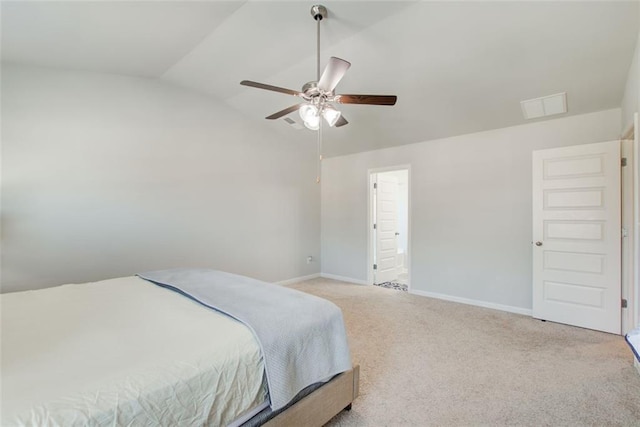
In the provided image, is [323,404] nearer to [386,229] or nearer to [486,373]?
[486,373]

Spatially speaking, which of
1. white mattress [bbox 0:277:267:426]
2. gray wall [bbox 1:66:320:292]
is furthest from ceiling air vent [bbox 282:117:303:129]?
white mattress [bbox 0:277:267:426]

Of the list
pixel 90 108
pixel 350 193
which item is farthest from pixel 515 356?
pixel 90 108

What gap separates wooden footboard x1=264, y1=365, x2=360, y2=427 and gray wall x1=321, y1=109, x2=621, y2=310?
114 inches

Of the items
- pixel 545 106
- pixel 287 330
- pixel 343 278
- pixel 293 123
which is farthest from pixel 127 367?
pixel 343 278

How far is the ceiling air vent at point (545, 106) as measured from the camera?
3.11 m

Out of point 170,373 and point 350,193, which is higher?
Result: point 350,193

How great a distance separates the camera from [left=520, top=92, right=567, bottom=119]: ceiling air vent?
3113 millimetres

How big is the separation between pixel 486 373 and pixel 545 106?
9.24 ft

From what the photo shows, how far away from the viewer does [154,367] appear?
1122mm

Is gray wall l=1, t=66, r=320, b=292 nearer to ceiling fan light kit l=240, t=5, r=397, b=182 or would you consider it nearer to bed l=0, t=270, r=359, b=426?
bed l=0, t=270, r=359, b=426

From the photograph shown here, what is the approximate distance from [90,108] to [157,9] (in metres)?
1.61

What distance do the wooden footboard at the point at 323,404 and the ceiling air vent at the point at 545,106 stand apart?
3281 millimetres

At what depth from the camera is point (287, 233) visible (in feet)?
17.1

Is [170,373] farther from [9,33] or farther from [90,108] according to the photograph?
[90,108]
